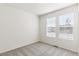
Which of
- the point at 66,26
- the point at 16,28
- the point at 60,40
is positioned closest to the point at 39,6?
the point at 16,28

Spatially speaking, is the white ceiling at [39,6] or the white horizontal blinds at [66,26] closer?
the white ceiling at [39,6]

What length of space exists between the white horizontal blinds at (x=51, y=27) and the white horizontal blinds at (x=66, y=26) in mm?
378

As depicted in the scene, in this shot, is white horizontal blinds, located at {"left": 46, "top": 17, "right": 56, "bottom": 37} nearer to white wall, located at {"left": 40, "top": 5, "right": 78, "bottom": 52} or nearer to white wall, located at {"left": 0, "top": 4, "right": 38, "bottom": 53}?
white wall, located at {"left": 40, "top": 5, "right": 78, "bottom": 52}

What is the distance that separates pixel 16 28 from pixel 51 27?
6.23ft

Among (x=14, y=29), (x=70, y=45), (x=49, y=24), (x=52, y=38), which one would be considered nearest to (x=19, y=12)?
(x=14, y=29)

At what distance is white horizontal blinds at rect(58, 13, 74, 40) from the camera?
2734 millimetres

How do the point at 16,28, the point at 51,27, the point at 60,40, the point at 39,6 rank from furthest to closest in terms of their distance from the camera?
1. the point at 51,27
2. the point at 60,40
3. the point at 16,28
4. the point at 39,6

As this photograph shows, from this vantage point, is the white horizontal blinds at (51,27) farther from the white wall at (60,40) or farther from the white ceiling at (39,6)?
the white ceiling at (39,6)

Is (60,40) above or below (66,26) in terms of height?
below

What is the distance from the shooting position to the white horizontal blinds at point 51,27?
3.49 metres

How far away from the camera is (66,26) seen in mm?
2953

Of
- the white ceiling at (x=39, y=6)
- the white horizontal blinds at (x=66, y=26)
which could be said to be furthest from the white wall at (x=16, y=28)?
the white horizontal blinds at (x=66, y=26)

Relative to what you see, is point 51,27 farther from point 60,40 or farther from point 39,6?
point 39,6

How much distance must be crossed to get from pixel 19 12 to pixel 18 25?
2.03ft
